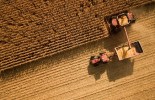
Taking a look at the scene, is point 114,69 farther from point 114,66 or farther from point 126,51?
point 126,51

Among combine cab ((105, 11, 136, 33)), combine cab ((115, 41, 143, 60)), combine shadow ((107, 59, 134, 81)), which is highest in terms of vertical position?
combine cab ((105, 11, 136, 33))

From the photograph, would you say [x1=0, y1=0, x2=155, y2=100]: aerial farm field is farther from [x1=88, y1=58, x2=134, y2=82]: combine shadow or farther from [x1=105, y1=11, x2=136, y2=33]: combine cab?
[x1=105, y1=11, x2=136, y2=33]: combine cab

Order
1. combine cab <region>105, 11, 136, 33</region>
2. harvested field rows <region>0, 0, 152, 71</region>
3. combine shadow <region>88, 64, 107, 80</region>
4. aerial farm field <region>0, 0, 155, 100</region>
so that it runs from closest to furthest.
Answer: harvested field rows <region>0, 0, 152, 71</region> < aerial farm field <region>0, 0, 155, 100</region> < combine cab <region>105, 11, 136, 33</region> < combine shadow <region>88, 64, 107, 80</region>

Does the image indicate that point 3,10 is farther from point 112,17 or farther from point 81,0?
point 112,17

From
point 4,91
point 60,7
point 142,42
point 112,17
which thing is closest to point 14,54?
point 4,91

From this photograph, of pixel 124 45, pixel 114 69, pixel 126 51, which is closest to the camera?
pixel 126 51

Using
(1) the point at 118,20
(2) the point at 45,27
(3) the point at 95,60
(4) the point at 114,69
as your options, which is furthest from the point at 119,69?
(2) the point at 45,27

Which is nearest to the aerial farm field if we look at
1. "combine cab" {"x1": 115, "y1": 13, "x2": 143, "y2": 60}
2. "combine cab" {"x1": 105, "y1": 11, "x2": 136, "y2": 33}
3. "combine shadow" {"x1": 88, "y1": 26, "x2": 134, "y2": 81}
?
"combine shadow" {"x1": 88, "y1": 26, "x2": 134, "y2": 81}

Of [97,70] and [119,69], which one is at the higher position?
[97,70]

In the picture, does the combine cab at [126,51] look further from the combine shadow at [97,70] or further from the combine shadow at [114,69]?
the combine shadow at [97,70]
